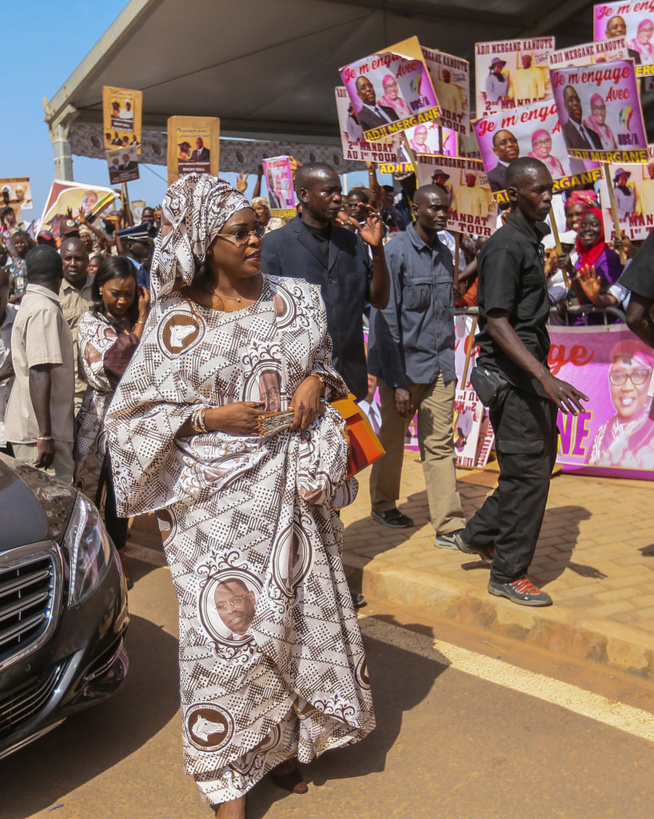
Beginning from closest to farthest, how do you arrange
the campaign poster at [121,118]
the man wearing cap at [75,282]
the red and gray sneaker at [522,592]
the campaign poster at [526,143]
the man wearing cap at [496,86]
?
the red and gray sneaker at [522,592]
the man wearing cap at [75,282]
the campaign poster at [526,143]
the man wearing cap at [496,86]
the campaign poster at [121,118]

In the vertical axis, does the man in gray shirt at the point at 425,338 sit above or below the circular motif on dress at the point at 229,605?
above

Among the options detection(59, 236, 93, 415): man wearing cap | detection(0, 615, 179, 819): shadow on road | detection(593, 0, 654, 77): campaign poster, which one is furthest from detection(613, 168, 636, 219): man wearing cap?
detection(0, 615, 179, 819): shadow on road

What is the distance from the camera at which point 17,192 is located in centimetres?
1541

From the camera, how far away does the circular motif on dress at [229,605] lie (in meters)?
2.76

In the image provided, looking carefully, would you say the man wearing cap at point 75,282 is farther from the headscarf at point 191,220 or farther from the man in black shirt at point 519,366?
the headscarf at point 191,220

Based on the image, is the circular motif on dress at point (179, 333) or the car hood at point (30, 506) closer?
the circular motif on dress at point (179, 333)

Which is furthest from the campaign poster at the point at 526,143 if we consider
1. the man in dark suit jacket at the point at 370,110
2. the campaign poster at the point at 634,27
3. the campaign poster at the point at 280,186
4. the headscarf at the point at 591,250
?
the campaign poster at the point at 280,186

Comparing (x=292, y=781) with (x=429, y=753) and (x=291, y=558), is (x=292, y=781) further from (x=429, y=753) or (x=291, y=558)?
(x=291, y=558)

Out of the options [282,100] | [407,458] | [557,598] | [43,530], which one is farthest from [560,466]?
[282,100]

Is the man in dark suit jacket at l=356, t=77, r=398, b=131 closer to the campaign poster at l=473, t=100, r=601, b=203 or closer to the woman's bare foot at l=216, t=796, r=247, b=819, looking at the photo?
the campaign poster at l=473, t=100, r=601, b=203

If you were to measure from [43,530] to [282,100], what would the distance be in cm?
1785

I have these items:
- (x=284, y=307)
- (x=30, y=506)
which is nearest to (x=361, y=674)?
(x=284, y=307)

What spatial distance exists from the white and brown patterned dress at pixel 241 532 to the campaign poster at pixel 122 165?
997 centimetres

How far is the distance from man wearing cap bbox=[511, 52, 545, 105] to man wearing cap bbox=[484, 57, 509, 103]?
0.08 metres
